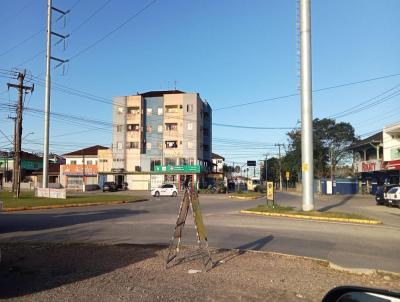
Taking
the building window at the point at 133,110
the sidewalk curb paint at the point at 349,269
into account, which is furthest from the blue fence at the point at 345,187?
the sidewalk curb paint at the point at 349,269

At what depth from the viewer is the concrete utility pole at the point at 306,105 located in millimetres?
25875

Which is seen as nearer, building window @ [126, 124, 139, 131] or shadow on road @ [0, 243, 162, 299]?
shadow on road @ [0, 243, 162, 299]

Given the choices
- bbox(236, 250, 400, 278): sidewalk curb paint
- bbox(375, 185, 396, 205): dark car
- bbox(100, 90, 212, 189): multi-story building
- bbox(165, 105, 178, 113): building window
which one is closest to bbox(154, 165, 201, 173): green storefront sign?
bbox(100, 90, 212, 189): multi-story building

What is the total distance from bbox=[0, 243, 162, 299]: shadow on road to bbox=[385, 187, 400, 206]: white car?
28.3 m

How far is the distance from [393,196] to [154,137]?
6398cm

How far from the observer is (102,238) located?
14.8 m

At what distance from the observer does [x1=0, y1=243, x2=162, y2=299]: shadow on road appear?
26.0 feet

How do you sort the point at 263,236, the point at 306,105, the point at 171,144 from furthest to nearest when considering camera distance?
the point at 171,144, the point at 306,105, the point at 263,236

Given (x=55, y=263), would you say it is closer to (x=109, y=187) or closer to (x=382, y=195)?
(x=382, y=195)

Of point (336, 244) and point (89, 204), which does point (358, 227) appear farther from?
point (89, 204)

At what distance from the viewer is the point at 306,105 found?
26016 millimetres

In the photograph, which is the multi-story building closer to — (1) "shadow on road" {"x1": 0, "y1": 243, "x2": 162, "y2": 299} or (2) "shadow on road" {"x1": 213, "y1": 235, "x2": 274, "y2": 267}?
(2) "shadow on road" {"x1": 213, "y1": 235, "x2": 274, "y2": 267}

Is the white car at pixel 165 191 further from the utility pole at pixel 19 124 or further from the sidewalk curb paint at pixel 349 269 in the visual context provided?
the sidewalk curb paint at pixel 349 269

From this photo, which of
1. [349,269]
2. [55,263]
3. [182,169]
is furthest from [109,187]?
[349,269]
